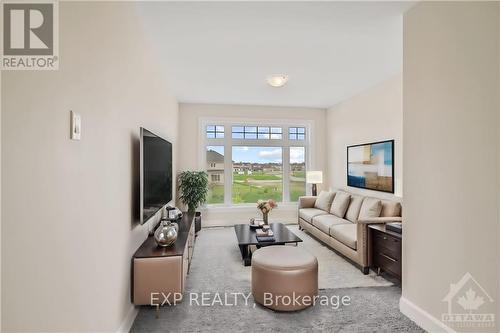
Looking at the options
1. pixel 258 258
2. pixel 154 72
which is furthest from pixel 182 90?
pixel 258 258

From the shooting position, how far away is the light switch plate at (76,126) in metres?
1.31

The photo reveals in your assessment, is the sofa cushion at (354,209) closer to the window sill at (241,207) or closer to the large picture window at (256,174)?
the window sill at (241,207)

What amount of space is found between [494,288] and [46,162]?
99.9 inches

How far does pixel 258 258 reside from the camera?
254cm

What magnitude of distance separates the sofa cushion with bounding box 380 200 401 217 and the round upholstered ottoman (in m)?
1.73

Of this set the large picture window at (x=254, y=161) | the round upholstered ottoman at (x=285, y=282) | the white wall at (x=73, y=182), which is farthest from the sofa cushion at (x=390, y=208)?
the white wall at (x=73, y=182)

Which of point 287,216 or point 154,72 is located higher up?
point 154,72

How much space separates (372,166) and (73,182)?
4.27 meters

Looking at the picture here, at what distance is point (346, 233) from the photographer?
3.49m

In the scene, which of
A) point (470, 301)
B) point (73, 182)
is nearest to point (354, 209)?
point (470, 301)

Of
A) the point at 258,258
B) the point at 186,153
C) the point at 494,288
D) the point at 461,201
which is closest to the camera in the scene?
the point at 494,288

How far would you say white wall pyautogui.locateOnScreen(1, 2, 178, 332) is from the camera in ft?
3.24

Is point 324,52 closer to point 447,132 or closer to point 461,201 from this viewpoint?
point 447,132

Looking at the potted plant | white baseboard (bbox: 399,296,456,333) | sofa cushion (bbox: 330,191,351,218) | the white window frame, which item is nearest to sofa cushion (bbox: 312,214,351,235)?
sofa cushion (bbox: 330,191,351,218)
